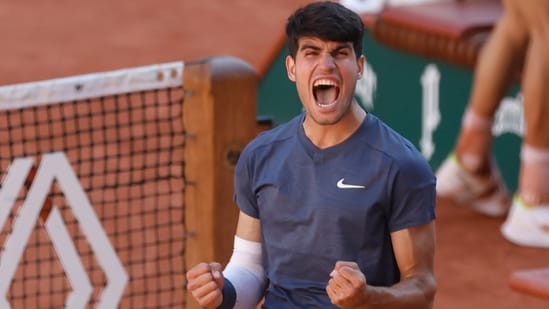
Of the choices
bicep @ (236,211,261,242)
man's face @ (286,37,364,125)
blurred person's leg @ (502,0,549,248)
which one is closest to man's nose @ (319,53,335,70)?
man's face @ (286,37,364,125)

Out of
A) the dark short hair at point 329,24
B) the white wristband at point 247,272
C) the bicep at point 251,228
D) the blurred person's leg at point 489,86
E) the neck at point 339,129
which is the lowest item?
the blurred person's leg at point 489,86

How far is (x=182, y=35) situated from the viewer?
11859 millimetres

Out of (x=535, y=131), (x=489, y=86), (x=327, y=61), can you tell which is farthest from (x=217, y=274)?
(x=489, y=86)

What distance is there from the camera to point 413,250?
4.03m

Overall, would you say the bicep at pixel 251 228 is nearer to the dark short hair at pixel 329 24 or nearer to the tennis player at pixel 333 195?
the tennis player at pixel 333 195

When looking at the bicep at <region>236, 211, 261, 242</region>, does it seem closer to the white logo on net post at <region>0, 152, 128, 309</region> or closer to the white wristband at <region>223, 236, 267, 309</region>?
the white wristband at <region>223, 236, 267, 309</region>

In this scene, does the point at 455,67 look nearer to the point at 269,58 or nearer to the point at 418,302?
the point at 269,58

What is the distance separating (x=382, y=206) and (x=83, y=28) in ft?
28.4

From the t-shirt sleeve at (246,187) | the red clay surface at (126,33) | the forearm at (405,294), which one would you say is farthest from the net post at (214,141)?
the red clay surface at (126,33)

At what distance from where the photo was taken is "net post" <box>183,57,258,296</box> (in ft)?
17.5

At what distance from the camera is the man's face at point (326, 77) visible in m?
3.98

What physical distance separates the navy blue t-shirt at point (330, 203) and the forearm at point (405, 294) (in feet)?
0.36

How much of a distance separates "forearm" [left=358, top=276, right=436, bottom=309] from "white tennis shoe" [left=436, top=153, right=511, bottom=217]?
474cm

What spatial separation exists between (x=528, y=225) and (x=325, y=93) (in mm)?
4492
